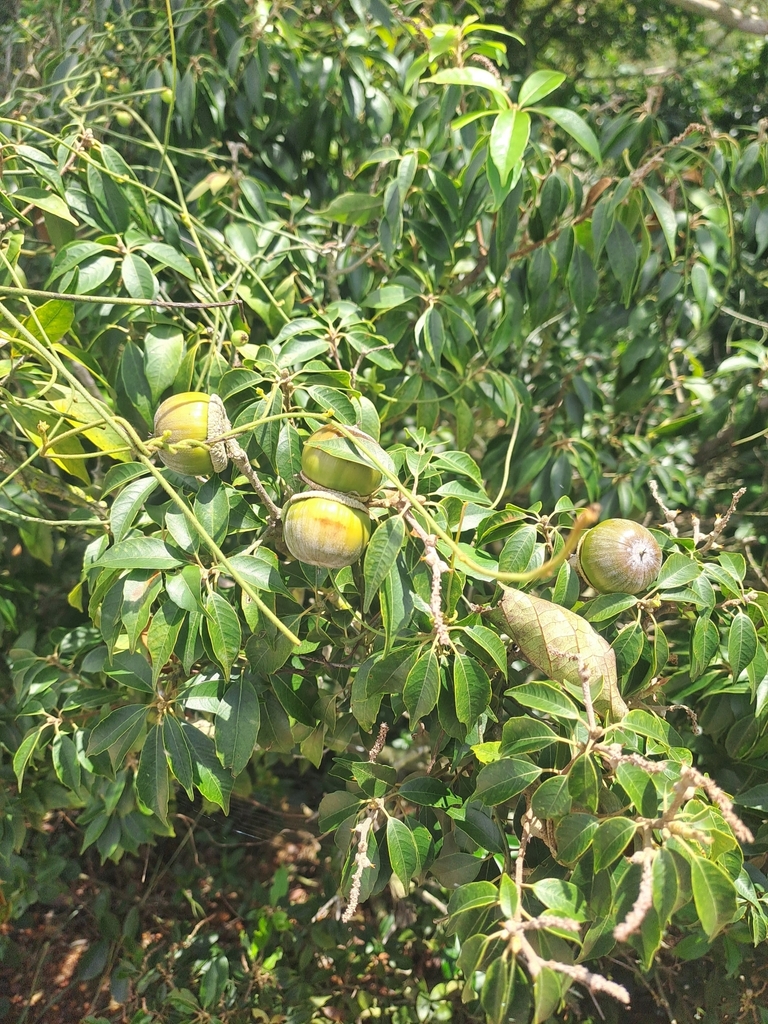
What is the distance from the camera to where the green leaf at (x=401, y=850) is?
1066 millimetres

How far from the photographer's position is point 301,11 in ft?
6.79

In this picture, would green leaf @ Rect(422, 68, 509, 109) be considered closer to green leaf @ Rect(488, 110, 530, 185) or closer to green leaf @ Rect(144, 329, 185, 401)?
green leaf @ Rect(488, 110, 530, 185)

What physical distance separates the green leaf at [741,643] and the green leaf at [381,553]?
587 mm

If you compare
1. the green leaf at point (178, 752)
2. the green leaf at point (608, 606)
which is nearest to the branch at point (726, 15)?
the green leaf at point (608, 606)

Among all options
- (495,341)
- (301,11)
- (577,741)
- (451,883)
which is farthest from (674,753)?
(301,11)

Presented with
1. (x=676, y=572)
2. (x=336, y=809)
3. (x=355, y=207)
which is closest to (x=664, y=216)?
(x=355, y=207)

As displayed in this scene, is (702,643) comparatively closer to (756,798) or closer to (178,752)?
(756,798)

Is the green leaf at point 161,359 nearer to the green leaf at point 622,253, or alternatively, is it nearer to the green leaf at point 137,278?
the green leaf at point 137,278

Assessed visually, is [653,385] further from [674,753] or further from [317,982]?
[317,982]

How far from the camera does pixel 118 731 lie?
1220mm

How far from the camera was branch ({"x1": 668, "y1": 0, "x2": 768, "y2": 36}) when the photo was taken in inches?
97.4

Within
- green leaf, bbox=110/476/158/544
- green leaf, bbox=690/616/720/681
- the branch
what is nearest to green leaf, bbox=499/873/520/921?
green leaf, bbox=690/616/720/681

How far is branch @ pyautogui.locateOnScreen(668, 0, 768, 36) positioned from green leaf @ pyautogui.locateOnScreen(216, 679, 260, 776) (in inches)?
107

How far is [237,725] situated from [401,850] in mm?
316
